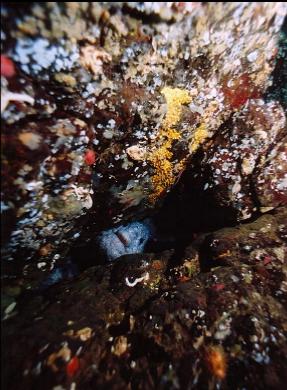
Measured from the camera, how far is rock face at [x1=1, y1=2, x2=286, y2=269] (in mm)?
1589

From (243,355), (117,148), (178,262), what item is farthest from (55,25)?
(243,355)

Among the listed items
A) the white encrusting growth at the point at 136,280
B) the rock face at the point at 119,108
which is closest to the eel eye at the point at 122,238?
the rock face at the point at 119,108

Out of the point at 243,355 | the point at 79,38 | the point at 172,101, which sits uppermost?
the point at 79,38

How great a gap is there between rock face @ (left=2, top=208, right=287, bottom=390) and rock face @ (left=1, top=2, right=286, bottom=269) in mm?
443

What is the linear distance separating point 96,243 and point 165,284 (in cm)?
76

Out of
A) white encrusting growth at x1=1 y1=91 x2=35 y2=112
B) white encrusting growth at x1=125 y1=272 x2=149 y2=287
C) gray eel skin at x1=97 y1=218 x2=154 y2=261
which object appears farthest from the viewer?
gray eel skin at x1=97 y1=218 x2=154 y2=261

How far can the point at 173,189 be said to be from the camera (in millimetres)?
2873

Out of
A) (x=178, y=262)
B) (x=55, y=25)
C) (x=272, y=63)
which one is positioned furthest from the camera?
(x=272, y=63)

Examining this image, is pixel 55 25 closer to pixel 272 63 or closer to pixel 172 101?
pixel 172 101

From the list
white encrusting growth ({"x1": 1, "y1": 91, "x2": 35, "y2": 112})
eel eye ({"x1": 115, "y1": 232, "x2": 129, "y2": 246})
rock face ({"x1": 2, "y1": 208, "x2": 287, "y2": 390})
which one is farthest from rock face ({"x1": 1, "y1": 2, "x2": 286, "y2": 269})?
rock face ({"x1": 2, "y1": 208, "x2": 287, "y2": 390})

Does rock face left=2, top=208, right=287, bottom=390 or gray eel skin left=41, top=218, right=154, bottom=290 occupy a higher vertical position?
gray eel skin left=41, top=218, right=154, bottom=290

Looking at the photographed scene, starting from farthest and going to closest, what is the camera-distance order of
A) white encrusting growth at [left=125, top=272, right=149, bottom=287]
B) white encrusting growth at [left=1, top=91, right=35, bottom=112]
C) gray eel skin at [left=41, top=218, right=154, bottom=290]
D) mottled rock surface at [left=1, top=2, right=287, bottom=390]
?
1. gray eel skin at [left=41, top=218, right=154, bottom=290]
2. white encrusting growth at [left=125, top=272, right=149, bottom=287]
3. mottled rock surface at [left=1, top=2, right=287, bottom=390]
4. white encrusting growth at [left=1, top=91, right=35, bottom=112]

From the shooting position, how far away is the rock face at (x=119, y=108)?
1.59 meters

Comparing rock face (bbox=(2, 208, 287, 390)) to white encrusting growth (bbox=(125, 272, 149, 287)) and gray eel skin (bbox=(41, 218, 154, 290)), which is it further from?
gray eel skin (bbox=(41, 218, 154, 290))
